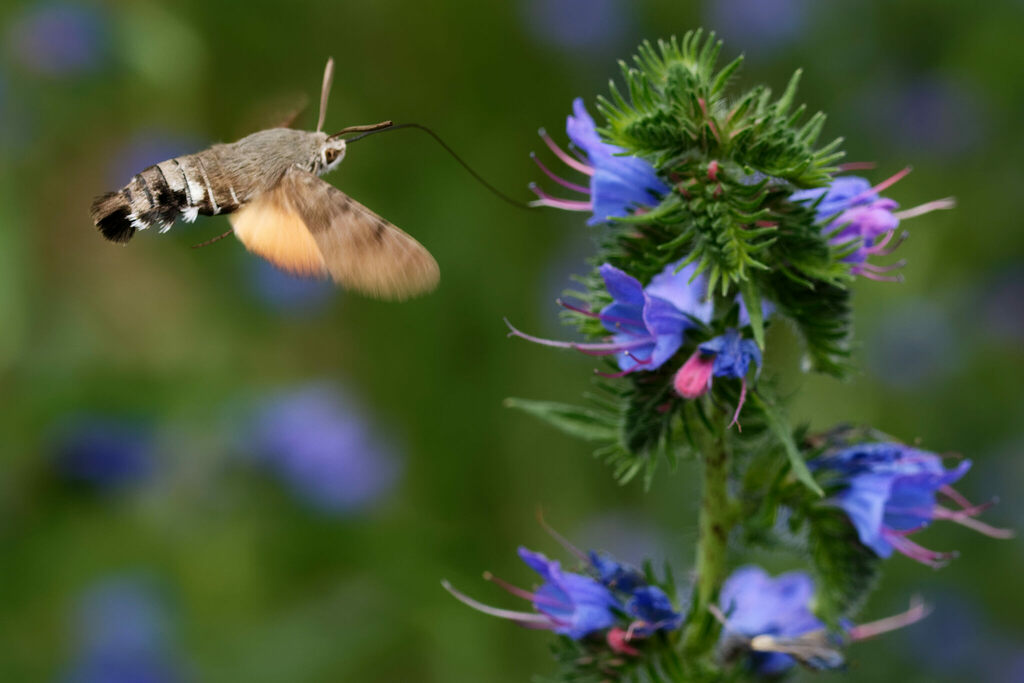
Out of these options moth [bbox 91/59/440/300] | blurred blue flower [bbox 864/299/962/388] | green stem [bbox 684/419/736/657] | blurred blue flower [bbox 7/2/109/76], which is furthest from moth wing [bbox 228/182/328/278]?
blurred blue flower [bbox 864/299/962/388]

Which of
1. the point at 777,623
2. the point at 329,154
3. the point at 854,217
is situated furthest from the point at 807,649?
the point at 329,154

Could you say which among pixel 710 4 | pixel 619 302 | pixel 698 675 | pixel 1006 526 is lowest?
pixel 1006 526

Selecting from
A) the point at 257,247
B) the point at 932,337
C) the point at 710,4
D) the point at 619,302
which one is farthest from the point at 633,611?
the point at 710,4

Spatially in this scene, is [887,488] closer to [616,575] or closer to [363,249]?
[616,575]

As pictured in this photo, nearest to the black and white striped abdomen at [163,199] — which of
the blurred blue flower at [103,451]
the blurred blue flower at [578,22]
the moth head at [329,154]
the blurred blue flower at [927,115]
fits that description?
the moth head at [329,154]

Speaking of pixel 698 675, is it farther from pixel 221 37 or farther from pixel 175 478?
pixel 221 37

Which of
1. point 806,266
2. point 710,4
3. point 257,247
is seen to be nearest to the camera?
point 806,266
